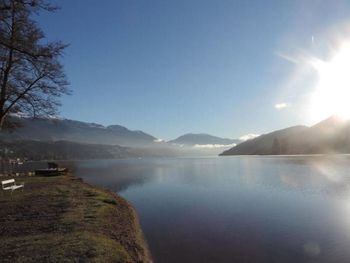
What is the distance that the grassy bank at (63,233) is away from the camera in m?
14.7

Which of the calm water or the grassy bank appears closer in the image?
the grassy bank

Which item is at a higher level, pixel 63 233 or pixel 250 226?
pixel 63 233

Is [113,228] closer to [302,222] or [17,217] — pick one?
[17,217]

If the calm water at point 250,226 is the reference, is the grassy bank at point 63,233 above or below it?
above

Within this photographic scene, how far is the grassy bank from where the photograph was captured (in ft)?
48.3

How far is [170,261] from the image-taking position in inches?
791

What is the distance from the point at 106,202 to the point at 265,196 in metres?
24.1

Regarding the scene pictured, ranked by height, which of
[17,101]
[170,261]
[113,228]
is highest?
[17,101]

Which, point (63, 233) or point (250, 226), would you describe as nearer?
point (63, 233)

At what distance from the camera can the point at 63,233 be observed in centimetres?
1842

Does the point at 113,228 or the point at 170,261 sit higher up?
the point at 113,228

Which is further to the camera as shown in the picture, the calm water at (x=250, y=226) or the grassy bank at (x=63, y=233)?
the calm water at (x=250, y=226)

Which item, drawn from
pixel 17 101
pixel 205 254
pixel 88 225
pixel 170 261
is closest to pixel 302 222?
pixel 205 254

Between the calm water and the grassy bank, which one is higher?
the grassy bank
